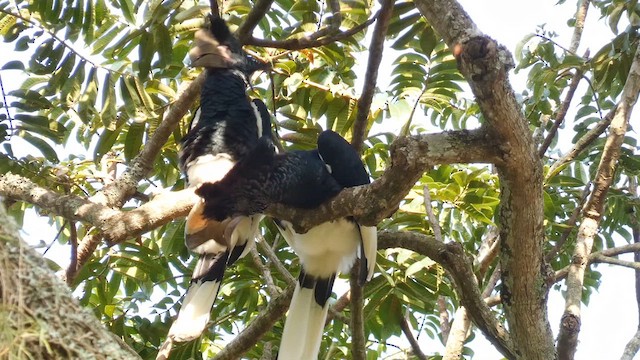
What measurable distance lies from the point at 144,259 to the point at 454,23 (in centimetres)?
182

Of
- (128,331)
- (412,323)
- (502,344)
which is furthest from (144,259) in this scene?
(502,344)

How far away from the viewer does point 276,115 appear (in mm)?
3525

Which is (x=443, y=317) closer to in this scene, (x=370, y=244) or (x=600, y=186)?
(x=370, y=244)

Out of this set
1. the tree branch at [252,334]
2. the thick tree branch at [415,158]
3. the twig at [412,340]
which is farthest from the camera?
the twig at [412,340]

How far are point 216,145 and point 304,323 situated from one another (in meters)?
0.76

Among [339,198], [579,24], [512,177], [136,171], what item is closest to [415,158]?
[512,177]

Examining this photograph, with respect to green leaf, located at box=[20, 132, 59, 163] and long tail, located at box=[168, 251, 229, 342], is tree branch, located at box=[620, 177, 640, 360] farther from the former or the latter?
green leaf, located at box=[20, 132, 59, 163]

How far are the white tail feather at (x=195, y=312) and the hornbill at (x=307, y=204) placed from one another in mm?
339

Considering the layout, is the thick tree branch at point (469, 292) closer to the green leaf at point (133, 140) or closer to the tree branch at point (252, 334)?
the tree branch at point (252, 334)

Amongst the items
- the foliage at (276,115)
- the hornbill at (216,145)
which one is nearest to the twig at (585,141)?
the foliage at (276,115)

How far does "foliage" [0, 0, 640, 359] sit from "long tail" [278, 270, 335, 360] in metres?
0.24

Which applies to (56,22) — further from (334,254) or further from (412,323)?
(412,323)

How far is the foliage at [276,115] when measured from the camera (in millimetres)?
3258

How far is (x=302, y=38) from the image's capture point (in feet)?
9.98
